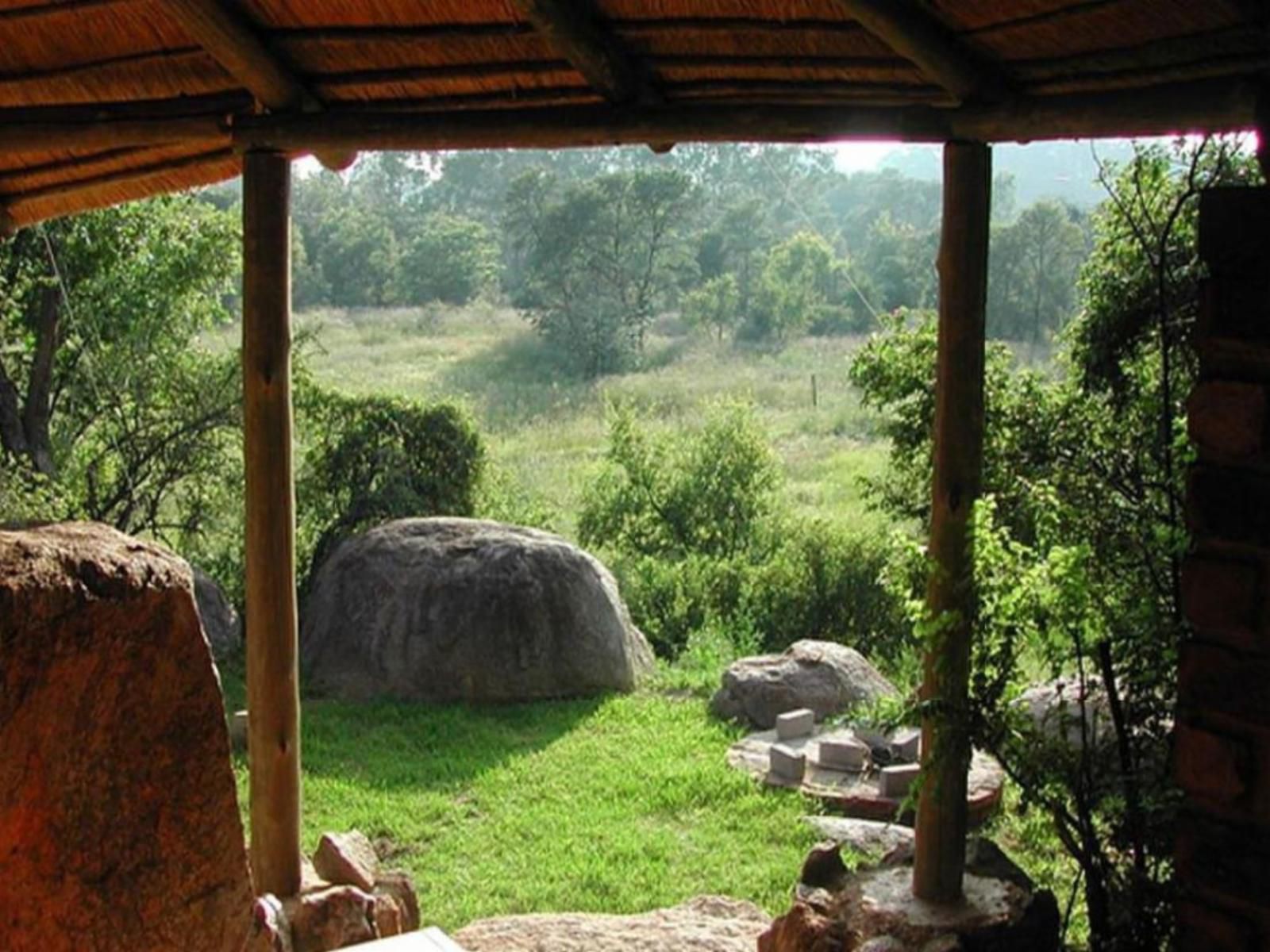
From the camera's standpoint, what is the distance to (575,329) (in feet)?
77.3

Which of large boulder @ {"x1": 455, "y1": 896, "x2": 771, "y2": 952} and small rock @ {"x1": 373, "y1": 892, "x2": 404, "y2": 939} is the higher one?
small rock @ {"x1": 373, "y1": 892, "x2": 404, "y2": 939}

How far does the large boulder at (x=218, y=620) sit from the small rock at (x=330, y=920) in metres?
5.23

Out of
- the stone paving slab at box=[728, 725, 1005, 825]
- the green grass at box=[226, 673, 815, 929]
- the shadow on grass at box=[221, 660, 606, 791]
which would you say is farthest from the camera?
the shadow on grass at box=[221, 660, 606, 791]

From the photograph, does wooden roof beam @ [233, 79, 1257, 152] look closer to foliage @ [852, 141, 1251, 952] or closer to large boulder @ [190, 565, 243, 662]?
foliage @ [852, 141, 1251, 952]

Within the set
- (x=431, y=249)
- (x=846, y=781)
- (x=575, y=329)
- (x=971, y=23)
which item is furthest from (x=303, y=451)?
(x=431, y=249)

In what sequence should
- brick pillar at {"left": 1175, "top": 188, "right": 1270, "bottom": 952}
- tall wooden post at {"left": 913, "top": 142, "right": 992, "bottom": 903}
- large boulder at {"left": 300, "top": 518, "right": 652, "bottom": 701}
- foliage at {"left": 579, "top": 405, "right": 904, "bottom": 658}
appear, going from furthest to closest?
foliage at {"left": 579, "top": 405, "right": 904, "bottom": 658}, large boulder at {"left": 300, "top": 518, "right": 652, "bottom": 701}, tall wooden post at {"left": 913, "top": 142, "right": 992, "bottom": 903}, brick pillar at {"left": 1175, "top": 188, "right": 1270, "bottom": 952}

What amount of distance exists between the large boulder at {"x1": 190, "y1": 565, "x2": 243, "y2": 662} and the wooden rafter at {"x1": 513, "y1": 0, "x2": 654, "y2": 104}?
639 centimetres

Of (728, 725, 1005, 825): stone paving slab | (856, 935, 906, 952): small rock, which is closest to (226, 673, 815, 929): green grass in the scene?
(728, 725, 1005, 825): stone paving slab

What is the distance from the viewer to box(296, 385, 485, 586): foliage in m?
Result: 11.0

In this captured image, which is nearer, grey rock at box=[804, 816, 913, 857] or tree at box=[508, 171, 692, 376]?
grey rock at box=[804, 816, 913, 857]

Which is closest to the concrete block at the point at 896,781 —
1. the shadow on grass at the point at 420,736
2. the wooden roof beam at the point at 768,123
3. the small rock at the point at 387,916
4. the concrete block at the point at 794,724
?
the concrete block at the point at 794,724

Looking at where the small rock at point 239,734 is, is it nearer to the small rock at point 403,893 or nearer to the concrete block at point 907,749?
the small rock at point 403,893

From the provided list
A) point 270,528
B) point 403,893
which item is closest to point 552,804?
point 403,893

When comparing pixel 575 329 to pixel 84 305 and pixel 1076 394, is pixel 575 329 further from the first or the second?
pixel 1076 394
